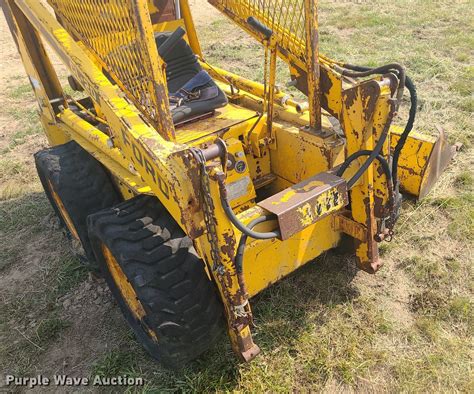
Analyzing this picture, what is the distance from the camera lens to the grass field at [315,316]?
2525 mm

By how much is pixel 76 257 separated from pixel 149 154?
6.66 ft

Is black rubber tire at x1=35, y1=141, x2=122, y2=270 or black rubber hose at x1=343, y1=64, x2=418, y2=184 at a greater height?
black rubber hose at x1=343, y1=64, x2=418, y2=184

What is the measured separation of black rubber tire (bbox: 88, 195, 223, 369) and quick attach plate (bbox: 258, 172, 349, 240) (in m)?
0.55

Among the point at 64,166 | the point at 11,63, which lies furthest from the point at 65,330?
the point at 11,63

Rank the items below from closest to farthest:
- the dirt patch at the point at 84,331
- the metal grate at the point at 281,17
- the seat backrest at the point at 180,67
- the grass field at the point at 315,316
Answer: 1. the grass field at the point at 315,316
2. the metal grate at the point at 281,17
3. the dirt patch at the point at 84,331
4. the seat backrest at the point at 180,67

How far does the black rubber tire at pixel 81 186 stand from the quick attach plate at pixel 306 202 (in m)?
1.62

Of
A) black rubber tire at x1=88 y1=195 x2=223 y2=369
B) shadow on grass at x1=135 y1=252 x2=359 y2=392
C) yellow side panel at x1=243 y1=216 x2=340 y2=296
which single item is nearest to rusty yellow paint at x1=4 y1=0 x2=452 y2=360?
yellow side panel at x1=243 y1=216 x2=340 y2=296

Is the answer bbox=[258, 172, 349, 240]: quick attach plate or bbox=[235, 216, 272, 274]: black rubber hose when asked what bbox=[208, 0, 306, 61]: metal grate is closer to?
bbox=[258, 172, 349, 240]: quick attach plate

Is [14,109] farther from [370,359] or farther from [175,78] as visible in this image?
[370,359]

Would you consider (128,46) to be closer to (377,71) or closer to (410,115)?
(377,71)

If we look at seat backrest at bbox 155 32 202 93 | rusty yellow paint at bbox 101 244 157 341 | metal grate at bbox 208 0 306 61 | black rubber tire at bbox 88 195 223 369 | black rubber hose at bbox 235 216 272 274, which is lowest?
rusty yellow paint at bbox 101 244 157 341

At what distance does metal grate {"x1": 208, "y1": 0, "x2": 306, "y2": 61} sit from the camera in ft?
8.87

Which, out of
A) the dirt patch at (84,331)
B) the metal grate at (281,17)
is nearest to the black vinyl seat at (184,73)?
the metal grate at (281,17)

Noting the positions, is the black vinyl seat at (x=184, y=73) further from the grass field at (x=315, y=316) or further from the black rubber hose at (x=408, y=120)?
the grass field at (x=315, y=316)
